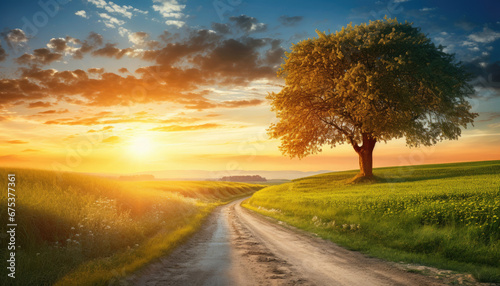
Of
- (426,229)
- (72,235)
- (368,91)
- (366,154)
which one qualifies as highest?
(368,91)

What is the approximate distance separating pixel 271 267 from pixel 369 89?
974 inches

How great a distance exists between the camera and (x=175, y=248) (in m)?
13.9

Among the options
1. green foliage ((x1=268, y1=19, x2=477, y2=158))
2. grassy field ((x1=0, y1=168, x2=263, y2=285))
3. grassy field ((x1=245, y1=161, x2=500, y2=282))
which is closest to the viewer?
grassy field ((x1=0, y1=168, x2=263, y2=285))

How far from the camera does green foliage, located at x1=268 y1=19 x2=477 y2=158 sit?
102ft

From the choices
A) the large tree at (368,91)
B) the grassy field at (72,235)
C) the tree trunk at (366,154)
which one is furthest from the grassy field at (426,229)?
the tree trunk at (366,154)

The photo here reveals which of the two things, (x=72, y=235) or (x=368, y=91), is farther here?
(x=368, y=91)

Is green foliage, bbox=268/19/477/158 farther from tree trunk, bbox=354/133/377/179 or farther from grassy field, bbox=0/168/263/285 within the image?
grassy field, bbox=0/168/263/285

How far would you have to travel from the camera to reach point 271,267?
391 inches

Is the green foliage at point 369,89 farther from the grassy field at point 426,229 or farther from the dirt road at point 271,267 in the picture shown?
the dirt road at point 271,267

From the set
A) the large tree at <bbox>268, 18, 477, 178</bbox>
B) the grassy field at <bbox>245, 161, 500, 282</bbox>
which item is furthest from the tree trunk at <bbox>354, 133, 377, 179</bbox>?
the grassy field at <bbox>245, 161, 500, 282</bbox>

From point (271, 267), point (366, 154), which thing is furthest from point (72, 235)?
point (366, 154)

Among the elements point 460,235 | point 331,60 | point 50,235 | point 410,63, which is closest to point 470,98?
point 410,63

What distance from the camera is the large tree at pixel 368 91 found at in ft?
102

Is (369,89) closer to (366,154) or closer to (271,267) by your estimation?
(366,154)
